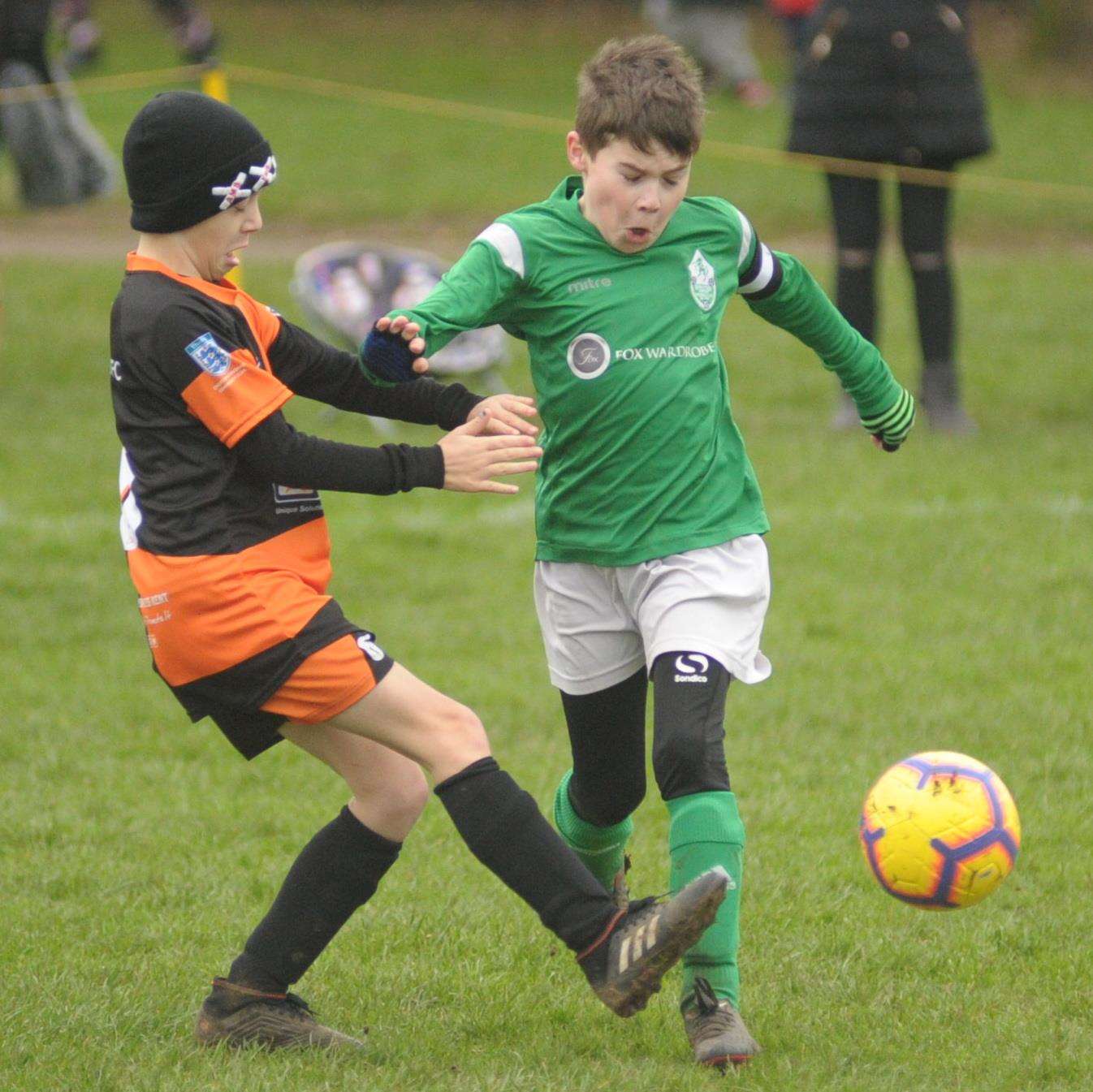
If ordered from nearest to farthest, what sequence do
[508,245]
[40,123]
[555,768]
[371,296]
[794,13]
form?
[508,245], [555,768], [371,296], [40,123], [794,13]

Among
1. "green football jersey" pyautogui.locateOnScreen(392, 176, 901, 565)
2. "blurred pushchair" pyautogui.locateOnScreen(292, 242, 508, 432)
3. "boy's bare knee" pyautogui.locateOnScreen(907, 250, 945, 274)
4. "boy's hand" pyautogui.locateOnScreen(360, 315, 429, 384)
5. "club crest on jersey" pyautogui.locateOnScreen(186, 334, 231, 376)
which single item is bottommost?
"blurred pushchair" pyautogui.locateOnScreen(292, 242, 508, 432)

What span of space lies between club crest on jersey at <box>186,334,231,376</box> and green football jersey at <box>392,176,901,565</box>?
63 centimetres

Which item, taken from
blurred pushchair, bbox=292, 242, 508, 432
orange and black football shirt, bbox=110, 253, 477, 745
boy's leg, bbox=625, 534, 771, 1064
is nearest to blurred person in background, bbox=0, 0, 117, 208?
blurred pushchair, bbox=292, 242, 508, 432

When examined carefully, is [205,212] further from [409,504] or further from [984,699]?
[409,504]

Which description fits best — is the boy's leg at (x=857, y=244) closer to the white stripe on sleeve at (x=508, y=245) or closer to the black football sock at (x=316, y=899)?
the white stripe on sleeve at (x=508, y=245)

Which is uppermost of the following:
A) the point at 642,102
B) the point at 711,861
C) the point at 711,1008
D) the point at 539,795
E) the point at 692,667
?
the point at 642,102

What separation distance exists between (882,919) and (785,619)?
2.80 m

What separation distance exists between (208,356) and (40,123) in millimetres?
8796

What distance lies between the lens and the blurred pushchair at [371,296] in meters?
11.0

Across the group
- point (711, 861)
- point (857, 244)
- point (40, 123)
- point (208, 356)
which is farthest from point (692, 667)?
point (40, 123)

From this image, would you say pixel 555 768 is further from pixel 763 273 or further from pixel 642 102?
pixel 642 102

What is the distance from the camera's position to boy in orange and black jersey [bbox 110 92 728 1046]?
3.56 metres

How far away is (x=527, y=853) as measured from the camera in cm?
364

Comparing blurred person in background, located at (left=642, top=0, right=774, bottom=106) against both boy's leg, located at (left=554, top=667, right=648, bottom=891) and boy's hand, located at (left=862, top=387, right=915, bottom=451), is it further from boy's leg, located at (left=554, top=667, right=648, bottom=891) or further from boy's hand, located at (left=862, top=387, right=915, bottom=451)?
boy's leg, located at (left=554, top=667, right=648, bottom=891)
